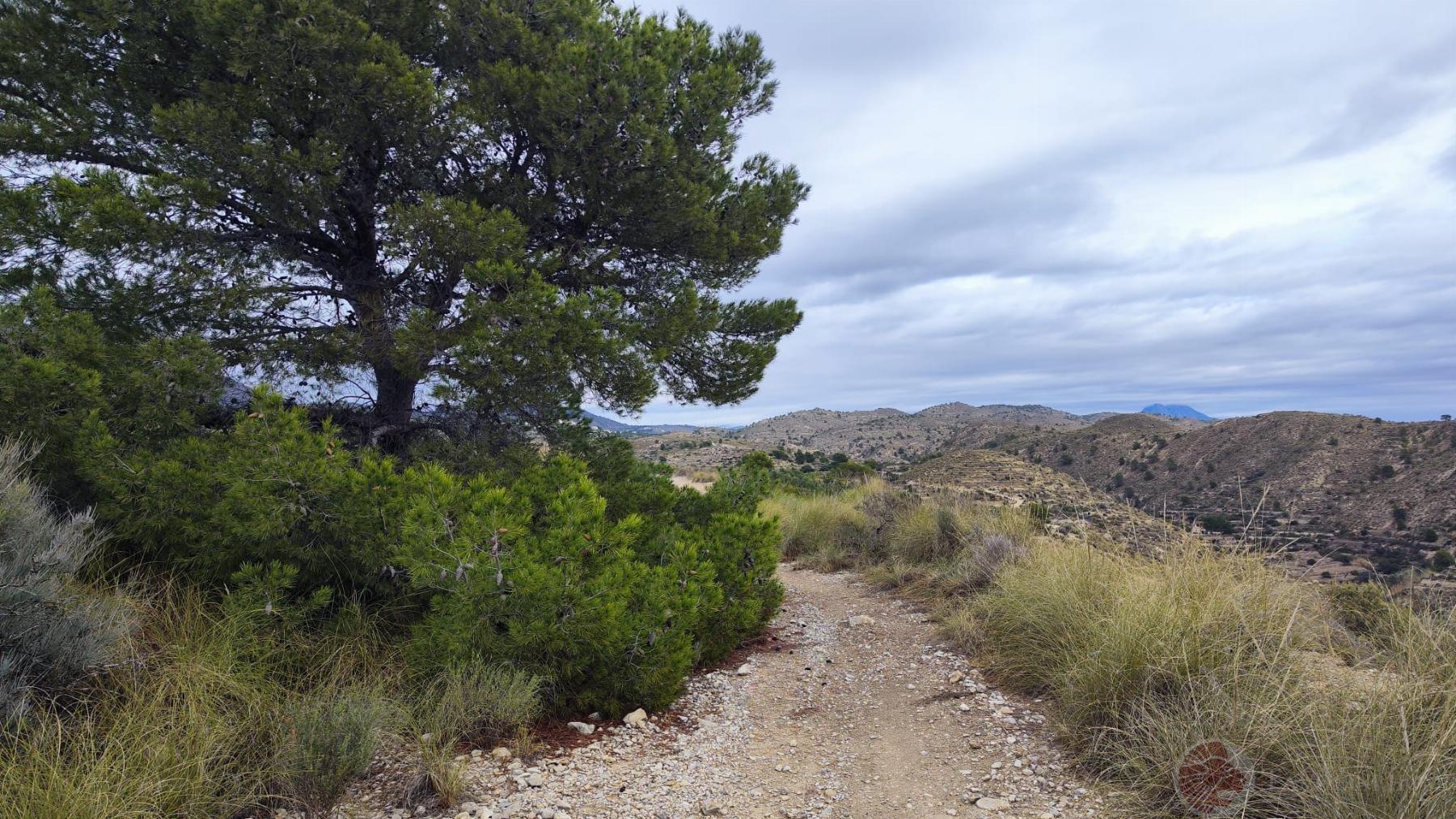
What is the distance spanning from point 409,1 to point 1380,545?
14639 mm

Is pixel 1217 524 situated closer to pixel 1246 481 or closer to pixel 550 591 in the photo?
pixel 550 591

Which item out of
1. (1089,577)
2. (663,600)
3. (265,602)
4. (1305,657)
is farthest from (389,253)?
(1305,657)

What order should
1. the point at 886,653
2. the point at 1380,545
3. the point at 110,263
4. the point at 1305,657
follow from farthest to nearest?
1. the point at 1380,545
2. the point at 886,653
3. the point at 110,263
4. the point at 1305,657

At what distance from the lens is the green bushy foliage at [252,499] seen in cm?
408

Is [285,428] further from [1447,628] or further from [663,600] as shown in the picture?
[1447,628]

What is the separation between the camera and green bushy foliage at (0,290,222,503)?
4.21m

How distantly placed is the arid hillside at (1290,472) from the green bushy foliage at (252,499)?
570 centimetres

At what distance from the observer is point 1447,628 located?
3.23m

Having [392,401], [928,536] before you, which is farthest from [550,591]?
[928,536]

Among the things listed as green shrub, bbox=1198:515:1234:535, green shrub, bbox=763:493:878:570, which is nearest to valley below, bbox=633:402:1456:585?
green shrub, bbox=1198:515:1234:535

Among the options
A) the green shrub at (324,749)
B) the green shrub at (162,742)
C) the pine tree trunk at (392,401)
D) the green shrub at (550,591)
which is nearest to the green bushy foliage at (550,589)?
the green shrub at (550,591)

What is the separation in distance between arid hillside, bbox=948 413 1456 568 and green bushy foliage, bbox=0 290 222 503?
7.19 m

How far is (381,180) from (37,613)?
4665 millimetres

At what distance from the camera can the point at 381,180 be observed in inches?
255
